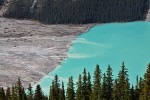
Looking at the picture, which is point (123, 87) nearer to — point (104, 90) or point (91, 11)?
point (104, 90)

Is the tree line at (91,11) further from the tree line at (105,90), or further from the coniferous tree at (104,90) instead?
the coniferous tree at (104,90)

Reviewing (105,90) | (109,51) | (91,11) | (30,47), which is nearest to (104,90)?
(105,90)

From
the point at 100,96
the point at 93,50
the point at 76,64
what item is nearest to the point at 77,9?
the point at 93,50

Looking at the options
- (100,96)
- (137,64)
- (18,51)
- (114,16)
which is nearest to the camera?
(100,96)

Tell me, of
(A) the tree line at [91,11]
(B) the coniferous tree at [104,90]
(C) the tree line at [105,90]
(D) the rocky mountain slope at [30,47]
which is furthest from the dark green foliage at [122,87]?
(A) the tree line at [91,11]

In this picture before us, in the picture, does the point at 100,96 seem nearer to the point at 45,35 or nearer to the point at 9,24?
the point at 45,35

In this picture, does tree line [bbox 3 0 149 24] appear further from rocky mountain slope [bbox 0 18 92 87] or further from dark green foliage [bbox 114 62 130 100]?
dark green foliage [bbox 114 62 130 100]

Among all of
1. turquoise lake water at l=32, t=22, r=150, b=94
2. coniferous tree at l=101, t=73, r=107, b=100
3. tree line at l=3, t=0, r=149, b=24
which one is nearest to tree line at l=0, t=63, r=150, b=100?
coniferous tree at l=101, t=73, r=107, b=100

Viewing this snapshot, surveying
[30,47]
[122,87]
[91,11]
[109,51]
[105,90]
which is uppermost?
[91,11]
